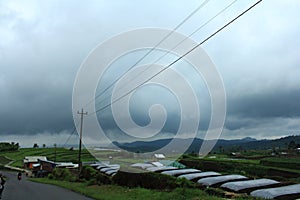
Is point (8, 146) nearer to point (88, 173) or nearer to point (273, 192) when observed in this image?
point (88, 173)

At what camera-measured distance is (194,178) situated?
23.5 meters

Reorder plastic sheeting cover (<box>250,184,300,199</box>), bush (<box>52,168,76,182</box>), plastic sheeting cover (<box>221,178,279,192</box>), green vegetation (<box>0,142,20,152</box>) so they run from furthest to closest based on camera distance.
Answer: green vegetation (<box>0,142,20,152</box>)
bush (<box>52,168,76,182</box>)
plastic sheeting cover (<box>221,178,279,192</box>)
plastic sheeting cover (<box>250,184,300,199</box>)

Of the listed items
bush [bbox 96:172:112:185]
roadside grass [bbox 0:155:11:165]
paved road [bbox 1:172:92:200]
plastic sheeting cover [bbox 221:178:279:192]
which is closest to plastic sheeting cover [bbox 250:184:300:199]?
plastic sheeting cover [bbox 221:178:279:192]

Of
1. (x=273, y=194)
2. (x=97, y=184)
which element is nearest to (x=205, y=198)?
(x=273, y=194)

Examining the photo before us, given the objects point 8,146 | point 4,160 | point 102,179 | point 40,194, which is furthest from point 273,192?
point 8,146

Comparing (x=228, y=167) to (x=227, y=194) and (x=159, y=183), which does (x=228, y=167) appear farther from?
(x=227, y=194)

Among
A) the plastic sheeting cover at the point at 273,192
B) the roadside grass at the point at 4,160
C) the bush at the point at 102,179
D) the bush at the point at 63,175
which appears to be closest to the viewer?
the plastic sheeting cover at the point at 273,192

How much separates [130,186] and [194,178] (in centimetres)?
561

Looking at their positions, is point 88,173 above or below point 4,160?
below

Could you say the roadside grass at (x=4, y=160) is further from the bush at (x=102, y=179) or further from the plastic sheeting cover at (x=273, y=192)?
the plastic sheeting cover at (x=273, y=192)

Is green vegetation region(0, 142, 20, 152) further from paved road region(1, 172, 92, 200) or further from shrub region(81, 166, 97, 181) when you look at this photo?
paved road region(1, 172, 92, 200)

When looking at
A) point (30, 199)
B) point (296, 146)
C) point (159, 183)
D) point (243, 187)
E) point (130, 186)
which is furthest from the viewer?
point (296, 146)

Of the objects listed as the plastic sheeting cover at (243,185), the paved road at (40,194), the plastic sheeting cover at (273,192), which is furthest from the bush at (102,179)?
the plastic sheeting cover at (273,192)

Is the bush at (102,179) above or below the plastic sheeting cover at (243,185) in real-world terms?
below
